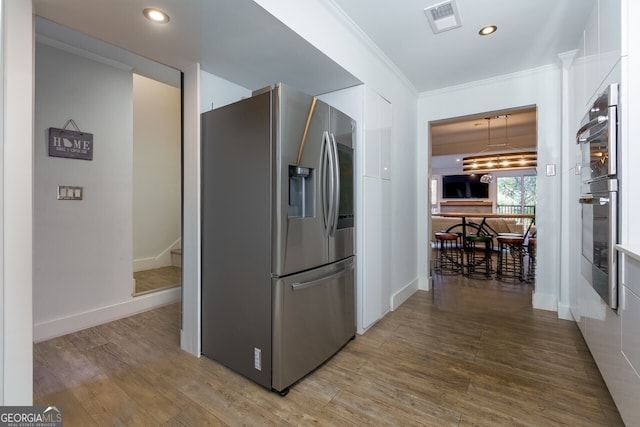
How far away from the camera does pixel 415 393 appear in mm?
1753

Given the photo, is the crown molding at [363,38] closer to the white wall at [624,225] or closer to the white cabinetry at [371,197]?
the white cabinetry at [371,197]

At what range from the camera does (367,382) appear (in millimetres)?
1864

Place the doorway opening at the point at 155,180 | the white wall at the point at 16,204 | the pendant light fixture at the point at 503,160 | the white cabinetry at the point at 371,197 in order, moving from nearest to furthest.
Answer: the white wall at the point at 16,204 < the white cabinetry at the point at 371,197 < the doorway opening at the point at 155,180 < the pendant light fixture at the point at 503,160

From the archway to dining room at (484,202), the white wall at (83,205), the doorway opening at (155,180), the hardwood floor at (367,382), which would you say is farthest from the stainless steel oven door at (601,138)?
the doorway opening at (155,180)

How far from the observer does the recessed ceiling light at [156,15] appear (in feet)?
5.16

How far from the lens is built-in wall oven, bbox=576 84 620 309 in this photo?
1.51 meters

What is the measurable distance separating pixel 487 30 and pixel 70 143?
3.76 m


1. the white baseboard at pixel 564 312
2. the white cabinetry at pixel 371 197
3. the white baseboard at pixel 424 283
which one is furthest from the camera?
the white baseboard at pixel 424 283

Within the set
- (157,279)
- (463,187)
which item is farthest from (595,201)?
(463,187)

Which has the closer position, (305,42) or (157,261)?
(305,42)

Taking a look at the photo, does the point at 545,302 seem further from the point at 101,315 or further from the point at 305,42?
the point at 101,315

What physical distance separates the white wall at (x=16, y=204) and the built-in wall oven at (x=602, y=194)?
9.38ft

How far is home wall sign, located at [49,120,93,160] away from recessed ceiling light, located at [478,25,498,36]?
143 inches

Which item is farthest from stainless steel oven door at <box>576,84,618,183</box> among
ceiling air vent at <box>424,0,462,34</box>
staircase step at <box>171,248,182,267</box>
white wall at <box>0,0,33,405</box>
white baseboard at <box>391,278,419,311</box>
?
staircase step at <box>171,248,182,267</box>
